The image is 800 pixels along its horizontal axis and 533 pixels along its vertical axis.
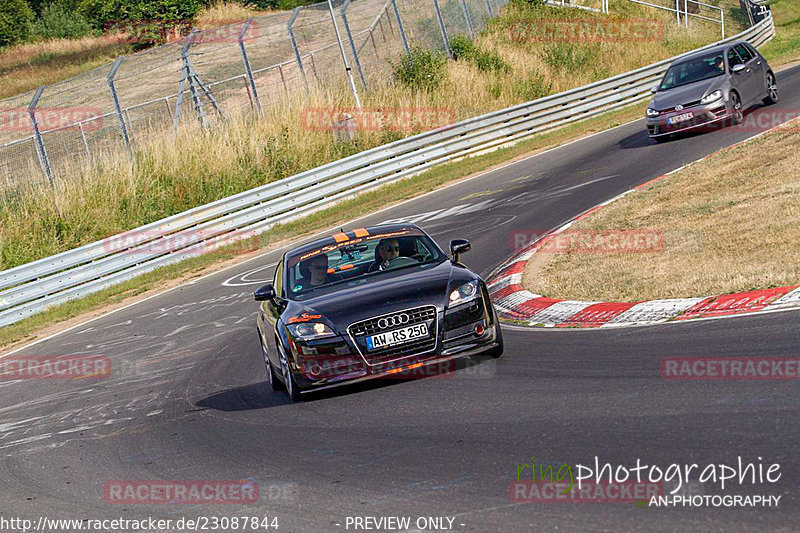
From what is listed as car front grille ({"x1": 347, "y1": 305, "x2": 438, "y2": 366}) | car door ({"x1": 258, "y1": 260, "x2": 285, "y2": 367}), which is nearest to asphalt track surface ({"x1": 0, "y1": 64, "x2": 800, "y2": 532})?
car front grille ({"x1": 347, "y1": 305, "x2": 438, "y2": 366})

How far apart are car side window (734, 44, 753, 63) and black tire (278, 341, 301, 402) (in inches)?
702

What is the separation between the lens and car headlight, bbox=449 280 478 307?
28.2 feet

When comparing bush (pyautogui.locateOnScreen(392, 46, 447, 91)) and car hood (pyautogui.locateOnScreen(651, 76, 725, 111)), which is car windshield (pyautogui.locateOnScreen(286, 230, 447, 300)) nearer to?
car hood (pyautogui.locateOnScreen(651, 76, 725, 111))

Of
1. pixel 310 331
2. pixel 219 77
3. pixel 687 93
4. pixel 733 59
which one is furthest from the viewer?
pixel 219 77

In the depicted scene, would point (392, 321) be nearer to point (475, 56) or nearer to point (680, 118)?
point (680, 118)

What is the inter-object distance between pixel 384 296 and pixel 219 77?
41.3 meters

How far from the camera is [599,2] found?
50438 mm

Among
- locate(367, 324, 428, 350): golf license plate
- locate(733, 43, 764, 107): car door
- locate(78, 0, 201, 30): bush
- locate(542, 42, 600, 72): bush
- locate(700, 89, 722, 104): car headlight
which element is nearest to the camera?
locate(367, 324, 428, 350): golf license plate

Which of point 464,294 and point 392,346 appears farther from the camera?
point 464,294

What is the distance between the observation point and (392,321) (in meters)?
8.41

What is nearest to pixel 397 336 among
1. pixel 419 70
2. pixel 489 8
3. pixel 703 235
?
pixel 703 235

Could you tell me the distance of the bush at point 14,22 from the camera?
59.9m

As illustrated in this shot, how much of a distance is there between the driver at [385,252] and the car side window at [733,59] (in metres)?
15.5

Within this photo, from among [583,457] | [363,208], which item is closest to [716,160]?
[363,208]
